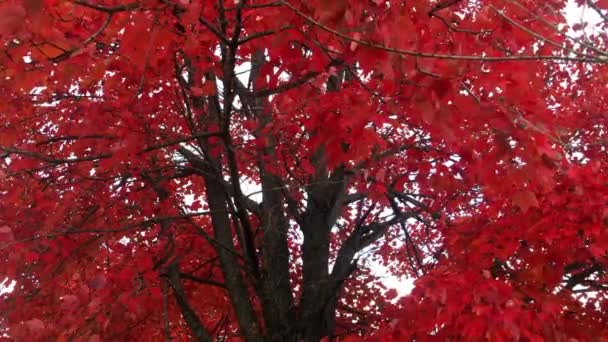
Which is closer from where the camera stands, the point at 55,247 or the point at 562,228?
the point at 562,228

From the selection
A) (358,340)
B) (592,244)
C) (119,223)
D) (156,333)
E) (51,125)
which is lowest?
(358,340)

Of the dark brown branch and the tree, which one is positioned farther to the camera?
the dark brown branch

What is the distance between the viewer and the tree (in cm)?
261

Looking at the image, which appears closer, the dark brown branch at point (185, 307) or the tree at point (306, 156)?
the tree at point (306, 156)

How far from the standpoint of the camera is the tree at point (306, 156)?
2609 mm

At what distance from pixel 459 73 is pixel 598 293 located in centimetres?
373

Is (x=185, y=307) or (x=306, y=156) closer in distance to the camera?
(x=185, y=307)

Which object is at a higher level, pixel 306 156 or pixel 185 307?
pixel 306 156

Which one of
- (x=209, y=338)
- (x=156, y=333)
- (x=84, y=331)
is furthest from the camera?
(x=156, y=333)

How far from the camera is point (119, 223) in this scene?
621cm

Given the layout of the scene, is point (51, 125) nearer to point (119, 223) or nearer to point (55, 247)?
point (119, 223)

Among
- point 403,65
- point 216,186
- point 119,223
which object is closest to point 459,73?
point 403,65

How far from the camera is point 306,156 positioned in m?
6.30

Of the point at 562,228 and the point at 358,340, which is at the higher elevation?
the point at 562,228
